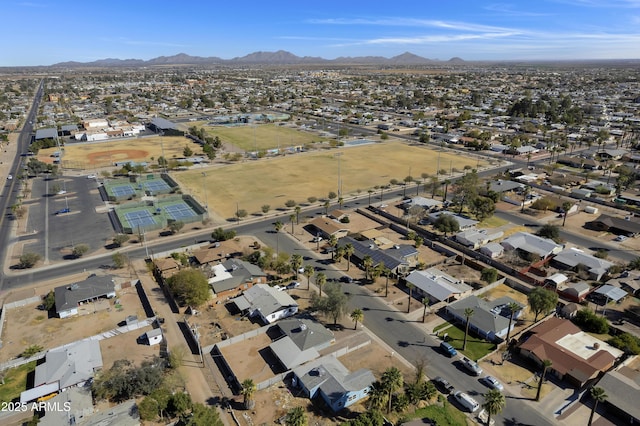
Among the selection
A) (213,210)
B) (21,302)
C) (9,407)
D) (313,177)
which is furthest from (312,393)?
(313,177)

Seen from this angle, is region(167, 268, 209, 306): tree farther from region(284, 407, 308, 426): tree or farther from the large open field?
Result: the large open field

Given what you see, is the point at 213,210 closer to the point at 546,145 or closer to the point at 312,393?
the point at 312,393

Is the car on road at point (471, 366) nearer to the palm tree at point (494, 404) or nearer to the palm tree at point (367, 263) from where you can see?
the palm tree at point (494, 404)

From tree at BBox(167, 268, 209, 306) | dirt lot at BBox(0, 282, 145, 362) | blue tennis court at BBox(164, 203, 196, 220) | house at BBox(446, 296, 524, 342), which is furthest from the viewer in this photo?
blue tennis court at BBox(164, 203, 196, 220)

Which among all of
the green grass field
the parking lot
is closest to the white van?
the parking lot

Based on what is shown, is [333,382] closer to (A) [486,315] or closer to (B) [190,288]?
(A) [486,315]

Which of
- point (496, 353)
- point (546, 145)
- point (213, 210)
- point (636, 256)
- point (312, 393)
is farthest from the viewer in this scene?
point (546, 145)

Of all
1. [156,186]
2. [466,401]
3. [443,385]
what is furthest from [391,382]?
[156,186]
